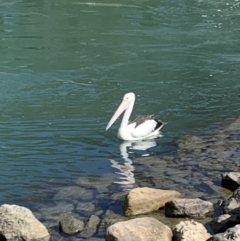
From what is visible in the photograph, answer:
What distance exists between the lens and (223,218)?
7.95m

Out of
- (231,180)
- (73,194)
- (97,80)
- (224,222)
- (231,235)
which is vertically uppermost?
(231,235)

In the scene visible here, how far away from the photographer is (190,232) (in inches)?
297

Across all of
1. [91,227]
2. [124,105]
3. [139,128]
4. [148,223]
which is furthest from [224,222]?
[124,105]

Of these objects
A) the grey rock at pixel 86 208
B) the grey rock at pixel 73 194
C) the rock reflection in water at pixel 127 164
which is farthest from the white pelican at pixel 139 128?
the grey rock at pixel 86 208

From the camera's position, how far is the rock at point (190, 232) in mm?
7512

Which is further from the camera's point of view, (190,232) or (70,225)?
(70,225)

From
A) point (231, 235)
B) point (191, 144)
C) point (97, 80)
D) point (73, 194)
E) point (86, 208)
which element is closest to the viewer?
point (231, 235)

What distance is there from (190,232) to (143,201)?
4.09 feet

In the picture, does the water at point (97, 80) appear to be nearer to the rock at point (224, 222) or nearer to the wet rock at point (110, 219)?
A: the wet rock at point (110, 219)

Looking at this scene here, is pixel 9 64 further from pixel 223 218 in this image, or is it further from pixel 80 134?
pixel 223 218

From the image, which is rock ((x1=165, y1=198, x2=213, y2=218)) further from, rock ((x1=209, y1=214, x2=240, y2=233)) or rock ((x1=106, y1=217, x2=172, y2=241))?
rock ((x1=106, y1=217, x2=172, y2=241))

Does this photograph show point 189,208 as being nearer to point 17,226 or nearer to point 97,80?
point 17,226

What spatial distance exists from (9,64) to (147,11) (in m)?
8.22

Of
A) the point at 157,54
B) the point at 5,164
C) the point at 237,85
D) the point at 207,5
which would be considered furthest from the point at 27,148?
the point at 207,5
